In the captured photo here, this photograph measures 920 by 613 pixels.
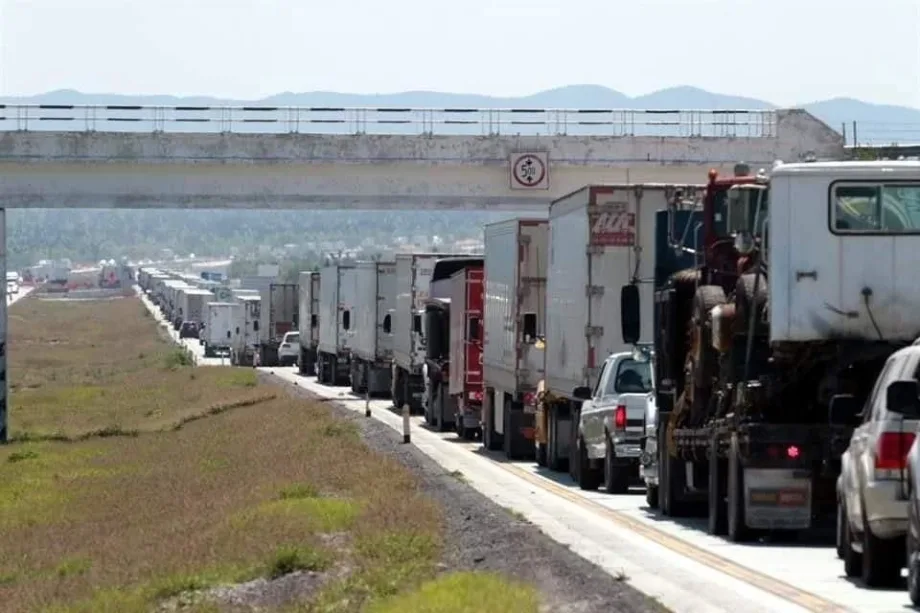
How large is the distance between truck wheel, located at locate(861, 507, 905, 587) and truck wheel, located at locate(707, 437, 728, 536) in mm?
5748

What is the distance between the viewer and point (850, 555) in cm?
1678

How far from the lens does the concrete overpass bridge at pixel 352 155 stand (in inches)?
2290

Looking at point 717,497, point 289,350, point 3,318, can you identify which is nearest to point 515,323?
point 717,497

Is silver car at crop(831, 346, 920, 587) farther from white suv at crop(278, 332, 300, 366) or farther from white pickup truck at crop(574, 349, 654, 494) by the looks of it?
white suv at crop(278, 332, 300, 366)

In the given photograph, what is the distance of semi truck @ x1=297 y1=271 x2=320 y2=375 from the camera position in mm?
80500

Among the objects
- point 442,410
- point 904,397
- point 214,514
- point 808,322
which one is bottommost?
point 214,514

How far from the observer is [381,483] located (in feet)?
97.7

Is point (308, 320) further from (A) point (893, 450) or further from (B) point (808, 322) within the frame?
(A) point (893, 450)

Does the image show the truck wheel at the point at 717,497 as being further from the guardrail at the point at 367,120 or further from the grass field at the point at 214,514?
the guardrail at the point at 367,120

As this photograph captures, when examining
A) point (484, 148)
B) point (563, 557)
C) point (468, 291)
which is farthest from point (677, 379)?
point (484, 148)

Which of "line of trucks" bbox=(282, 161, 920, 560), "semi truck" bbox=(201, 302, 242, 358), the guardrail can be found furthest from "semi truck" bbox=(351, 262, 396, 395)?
"semi truck" bbox=(201, 302, 242, 358)

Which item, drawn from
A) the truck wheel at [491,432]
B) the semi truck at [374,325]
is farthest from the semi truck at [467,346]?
the semi truck at [374,325]

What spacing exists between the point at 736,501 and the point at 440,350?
2614cm

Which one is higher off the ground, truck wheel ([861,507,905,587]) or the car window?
the car window
